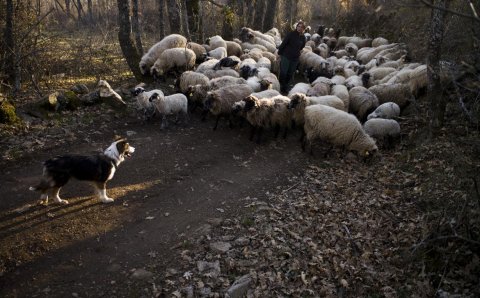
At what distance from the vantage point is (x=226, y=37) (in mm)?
17781

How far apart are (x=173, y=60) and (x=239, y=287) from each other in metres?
9.31

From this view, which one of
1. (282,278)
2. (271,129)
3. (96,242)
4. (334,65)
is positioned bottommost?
(282,278)

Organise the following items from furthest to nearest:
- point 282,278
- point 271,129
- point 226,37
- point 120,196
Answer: point 226,37, point 271,129, point 120,196, point 282,278

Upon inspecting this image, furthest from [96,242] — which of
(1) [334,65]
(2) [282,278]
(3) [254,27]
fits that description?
(3) [254,27]

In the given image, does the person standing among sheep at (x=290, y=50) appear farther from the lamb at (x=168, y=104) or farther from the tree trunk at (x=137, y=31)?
the tree trunk at (x=137, y=31)

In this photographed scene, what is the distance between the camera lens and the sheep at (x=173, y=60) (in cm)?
1262

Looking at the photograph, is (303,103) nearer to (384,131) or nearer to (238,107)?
(238,107)

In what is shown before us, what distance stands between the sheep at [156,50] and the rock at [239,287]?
9.30 m

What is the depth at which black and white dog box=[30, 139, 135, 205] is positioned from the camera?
609 cm

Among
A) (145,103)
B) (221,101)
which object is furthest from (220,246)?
(145,103)

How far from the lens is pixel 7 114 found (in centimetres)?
885

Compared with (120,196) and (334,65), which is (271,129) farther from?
(334,65)

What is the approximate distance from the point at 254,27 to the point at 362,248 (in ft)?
57.3

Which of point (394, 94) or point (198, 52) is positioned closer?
point (394, 94)
